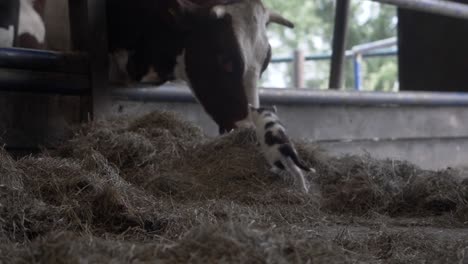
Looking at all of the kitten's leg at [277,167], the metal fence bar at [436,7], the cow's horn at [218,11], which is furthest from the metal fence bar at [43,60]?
the metal fence bar at [436,7]

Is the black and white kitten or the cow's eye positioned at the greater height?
the cow's eye

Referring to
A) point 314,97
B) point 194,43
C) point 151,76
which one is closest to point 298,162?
point 194,43

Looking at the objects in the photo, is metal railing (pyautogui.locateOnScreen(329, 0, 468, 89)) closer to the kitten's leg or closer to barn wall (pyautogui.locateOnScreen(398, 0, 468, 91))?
barn wall (pyautogui.locateOnScreen(398, 0, 468, 91))

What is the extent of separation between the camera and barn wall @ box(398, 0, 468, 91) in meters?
7.92

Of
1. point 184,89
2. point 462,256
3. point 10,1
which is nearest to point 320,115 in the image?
point 184,89

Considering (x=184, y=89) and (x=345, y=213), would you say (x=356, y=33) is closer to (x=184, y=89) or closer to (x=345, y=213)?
(x=184, y=89)

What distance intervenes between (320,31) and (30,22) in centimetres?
1781

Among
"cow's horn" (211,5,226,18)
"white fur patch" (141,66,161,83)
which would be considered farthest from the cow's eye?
"white fur patch" (141,66,161,83)

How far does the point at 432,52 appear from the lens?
8219 millimetres

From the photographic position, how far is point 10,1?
4910 millimetres

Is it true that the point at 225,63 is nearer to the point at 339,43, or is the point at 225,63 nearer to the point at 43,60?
the point at 43,60

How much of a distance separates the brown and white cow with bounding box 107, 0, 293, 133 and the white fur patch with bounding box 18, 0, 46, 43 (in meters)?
0.46

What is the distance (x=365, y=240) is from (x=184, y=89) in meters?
2.79

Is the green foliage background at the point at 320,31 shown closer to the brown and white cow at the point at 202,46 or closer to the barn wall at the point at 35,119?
the brown and white cow at the point at 202,46
